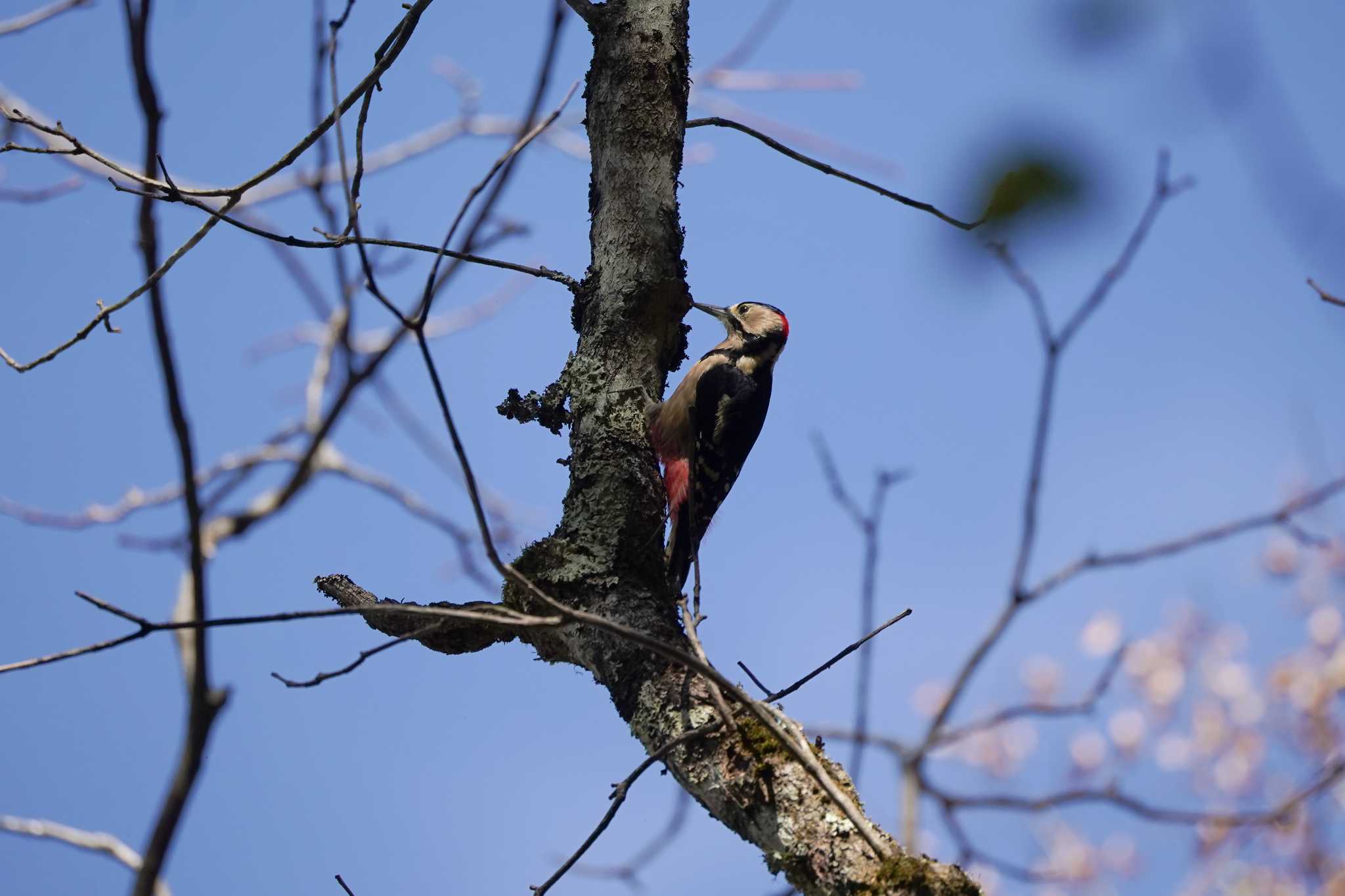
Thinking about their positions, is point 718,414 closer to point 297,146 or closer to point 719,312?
point 719,312

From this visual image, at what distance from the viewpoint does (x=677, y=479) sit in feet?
12.9

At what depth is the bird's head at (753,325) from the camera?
5523 mm

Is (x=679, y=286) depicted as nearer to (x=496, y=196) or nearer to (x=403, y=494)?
(x=496, y=196)

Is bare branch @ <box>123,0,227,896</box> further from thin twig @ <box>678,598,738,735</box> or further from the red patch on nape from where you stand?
the red patch on nape

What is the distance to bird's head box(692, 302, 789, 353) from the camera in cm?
552

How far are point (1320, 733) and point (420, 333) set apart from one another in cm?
945

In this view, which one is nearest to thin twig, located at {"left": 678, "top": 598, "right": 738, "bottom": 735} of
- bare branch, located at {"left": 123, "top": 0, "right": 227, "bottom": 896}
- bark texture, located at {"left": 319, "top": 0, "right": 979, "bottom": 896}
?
bark texture, located at {"left": 319, "top": 0, "right": 979, "bottom": 896}

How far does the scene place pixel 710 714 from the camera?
2236 mm

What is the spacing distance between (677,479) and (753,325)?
193cm

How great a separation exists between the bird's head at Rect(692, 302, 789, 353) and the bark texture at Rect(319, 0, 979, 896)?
2420 millimetres

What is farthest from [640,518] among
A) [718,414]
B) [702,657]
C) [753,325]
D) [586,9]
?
[753,325]

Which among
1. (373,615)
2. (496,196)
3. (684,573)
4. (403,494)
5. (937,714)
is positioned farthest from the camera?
(403,494)

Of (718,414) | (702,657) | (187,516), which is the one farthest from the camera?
(718,414)

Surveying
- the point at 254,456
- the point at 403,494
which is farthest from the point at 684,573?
the point at 254,456
